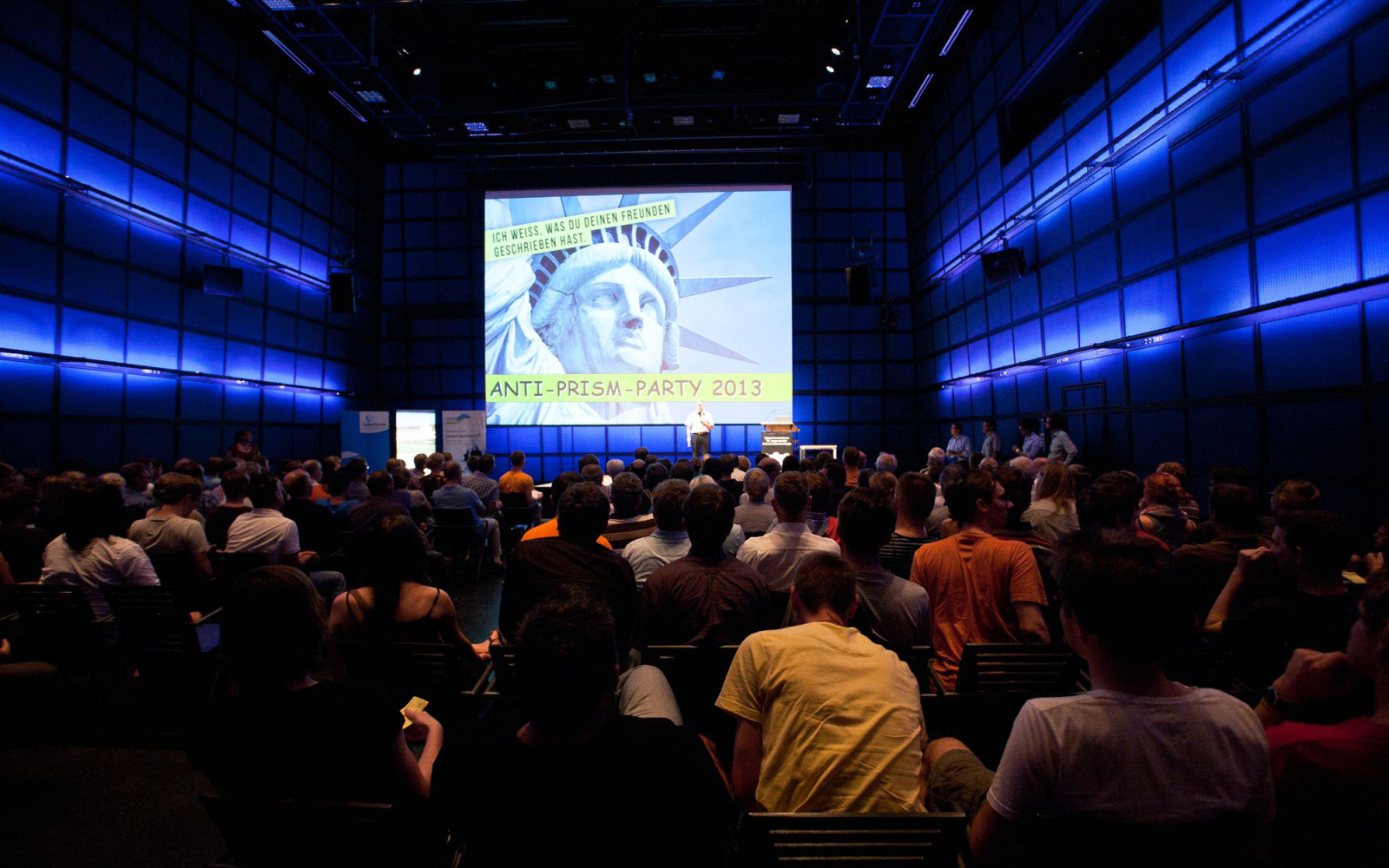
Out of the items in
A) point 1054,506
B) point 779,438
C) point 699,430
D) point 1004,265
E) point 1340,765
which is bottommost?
point 1340,765

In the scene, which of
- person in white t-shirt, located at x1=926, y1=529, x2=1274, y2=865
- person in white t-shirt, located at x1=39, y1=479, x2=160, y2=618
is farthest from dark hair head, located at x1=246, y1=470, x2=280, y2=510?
person in white t-shirt, located at x1=926, y1=529, x2=1274, y2=865

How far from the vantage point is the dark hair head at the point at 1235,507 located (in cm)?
268

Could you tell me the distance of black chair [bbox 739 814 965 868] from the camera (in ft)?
3.99

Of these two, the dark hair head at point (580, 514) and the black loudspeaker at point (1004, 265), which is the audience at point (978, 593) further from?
the black loudspeaker at point (1004, 265)

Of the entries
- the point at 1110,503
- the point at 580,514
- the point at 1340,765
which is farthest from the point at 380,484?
the point at 1340,765

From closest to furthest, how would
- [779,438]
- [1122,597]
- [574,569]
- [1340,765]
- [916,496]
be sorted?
[1122,597] < [1340,765] < [574,569] < [916,496] < [779,438]

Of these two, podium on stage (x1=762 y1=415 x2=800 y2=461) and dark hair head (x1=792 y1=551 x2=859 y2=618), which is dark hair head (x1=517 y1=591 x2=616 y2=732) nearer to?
dark hair head (x1=792 y1=551 x2=859 y2=618)

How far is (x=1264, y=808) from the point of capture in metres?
1.12

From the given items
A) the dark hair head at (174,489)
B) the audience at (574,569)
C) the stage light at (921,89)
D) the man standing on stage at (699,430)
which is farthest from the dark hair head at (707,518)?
the stage light at (921,89)

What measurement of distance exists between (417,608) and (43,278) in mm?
7922

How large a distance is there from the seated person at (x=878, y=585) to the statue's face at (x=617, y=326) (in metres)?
9.78

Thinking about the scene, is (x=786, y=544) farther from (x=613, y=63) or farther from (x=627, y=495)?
(x=613, y=63)

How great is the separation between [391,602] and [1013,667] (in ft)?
6.72

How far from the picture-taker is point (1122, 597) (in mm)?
1167
